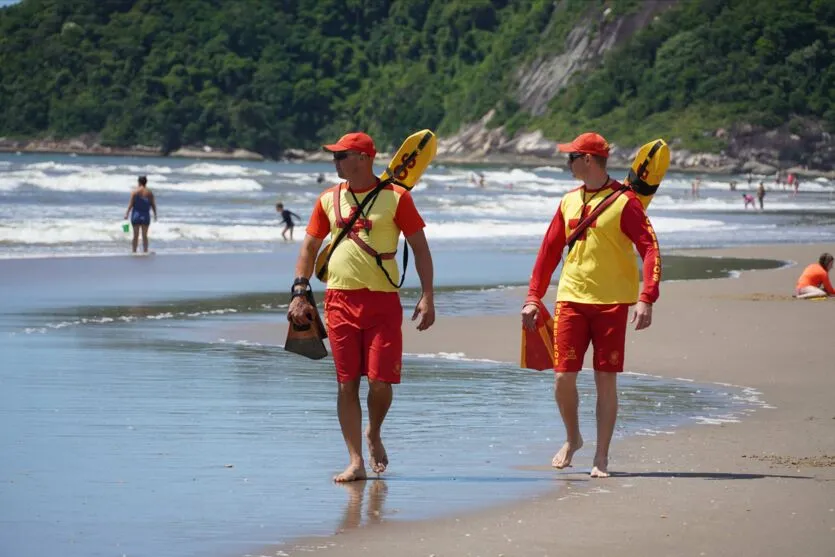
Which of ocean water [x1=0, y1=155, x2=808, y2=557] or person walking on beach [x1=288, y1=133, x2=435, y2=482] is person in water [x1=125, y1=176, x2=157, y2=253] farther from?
person walking on beach [x1=288, y1=133, x2=435, y2=482]

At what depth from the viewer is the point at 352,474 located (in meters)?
6.98

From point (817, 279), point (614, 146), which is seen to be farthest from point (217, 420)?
point (614, 146)

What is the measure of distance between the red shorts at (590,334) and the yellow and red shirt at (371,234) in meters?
0.83

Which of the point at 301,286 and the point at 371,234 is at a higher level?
the point at 371,234

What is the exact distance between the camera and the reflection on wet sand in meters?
6.18

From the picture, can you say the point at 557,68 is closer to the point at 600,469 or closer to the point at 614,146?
the point at 614,146

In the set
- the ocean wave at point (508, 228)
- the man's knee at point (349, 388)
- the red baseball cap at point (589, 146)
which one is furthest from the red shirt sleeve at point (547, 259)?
the ocean wave at point (508, 228)

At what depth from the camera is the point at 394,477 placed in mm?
7195

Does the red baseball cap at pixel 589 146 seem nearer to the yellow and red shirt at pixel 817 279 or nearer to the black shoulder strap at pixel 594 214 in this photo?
the black shoulder strap at pixel 594 214

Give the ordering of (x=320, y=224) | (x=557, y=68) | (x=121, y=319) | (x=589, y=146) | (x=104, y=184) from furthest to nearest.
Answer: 1. (x=557, y=68)
2. (x=104, y=184)
3. (x=121, y=319)
4. (x=589, y=146)
5. (x=320, y=224)

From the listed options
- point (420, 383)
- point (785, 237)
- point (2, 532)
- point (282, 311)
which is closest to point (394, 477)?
point (2, 532)

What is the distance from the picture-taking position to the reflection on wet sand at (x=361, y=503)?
6176 mm

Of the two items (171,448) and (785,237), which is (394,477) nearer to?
(171,448)

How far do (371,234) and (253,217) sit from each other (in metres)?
36.6
